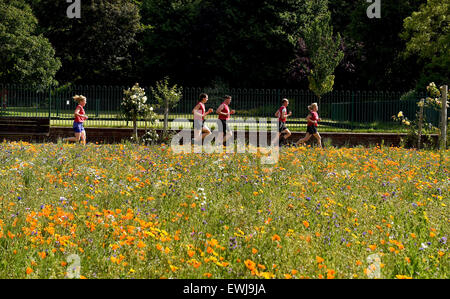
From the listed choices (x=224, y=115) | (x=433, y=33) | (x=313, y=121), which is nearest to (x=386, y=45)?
(x=433, y=33)

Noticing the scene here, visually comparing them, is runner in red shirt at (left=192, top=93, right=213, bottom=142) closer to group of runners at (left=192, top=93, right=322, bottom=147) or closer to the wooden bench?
group of runners at (left=192, top=93, right=322, bottom=147)

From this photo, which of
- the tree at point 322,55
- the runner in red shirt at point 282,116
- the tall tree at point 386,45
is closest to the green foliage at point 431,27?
the tall tree at point 386,45

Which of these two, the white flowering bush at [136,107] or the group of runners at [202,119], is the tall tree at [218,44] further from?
the group of runners at [202,119]

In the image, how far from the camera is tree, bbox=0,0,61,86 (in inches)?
1656

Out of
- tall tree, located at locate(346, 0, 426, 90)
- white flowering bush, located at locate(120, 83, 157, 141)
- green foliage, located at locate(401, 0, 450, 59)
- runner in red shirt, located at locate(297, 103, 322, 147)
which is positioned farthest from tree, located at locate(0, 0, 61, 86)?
runner in red shirt, located at locate(297, 103, 322, 147)

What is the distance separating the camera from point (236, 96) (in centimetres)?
2008

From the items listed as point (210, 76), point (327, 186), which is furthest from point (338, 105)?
point (210, 76)

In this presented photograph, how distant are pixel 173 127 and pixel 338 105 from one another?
6.55 m

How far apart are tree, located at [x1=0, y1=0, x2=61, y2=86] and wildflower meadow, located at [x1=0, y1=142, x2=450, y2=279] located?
36178 mm

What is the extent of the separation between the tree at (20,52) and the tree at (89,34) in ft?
35.2

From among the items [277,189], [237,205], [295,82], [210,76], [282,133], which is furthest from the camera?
[210,76]

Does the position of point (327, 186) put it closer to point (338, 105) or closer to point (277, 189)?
point (277, 189)

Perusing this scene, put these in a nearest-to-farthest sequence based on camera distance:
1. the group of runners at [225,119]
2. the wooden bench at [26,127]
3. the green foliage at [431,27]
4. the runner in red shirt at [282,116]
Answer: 1. the group of runners at [225,119]
2. the runner in red shirt at [282,116]
3. the wooden bench at [26,127]
4. the green foliage at [431,27]

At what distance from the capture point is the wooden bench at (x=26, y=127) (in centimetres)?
1930
